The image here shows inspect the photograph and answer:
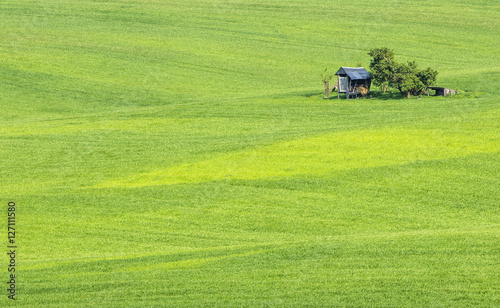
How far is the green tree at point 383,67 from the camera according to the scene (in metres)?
40.7

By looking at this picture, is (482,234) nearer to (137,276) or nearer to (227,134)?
(137,276)

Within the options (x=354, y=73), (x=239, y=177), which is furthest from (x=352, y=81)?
(x=239, y=177)

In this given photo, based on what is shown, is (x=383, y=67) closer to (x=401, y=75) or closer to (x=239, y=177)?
(x=401, y=75)

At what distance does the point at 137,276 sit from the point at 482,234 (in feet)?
30.9

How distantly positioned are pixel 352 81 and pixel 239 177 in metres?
19.7

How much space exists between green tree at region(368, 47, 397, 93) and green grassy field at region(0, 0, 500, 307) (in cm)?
127

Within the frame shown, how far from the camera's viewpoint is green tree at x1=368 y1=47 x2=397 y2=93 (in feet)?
133

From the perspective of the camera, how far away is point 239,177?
24.9 meters

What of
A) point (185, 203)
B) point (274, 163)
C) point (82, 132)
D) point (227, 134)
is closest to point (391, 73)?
point (227, 134)

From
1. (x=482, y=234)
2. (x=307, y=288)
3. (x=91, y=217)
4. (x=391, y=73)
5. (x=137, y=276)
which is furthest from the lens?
(x=391, y=73)

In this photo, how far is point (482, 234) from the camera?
17.1m

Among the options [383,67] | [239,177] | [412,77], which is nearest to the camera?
[239,177]

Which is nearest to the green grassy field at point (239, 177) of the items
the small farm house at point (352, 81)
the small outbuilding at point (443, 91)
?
the small outbuilding at point (443, 91)

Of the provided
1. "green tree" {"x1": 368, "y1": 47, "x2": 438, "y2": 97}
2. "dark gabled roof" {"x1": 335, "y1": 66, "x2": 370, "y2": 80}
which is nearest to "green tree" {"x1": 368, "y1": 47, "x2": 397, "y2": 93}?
"green tree" {"x1": 368, "y1": 47, "x2": 438, "y2": 97}
